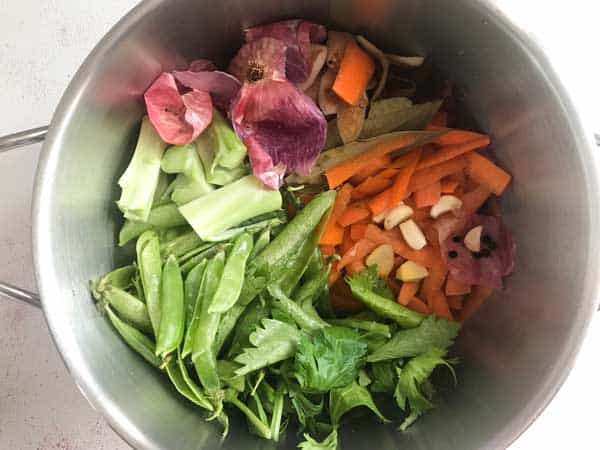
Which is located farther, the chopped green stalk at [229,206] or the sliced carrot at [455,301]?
the sliced carrot at [455,301]

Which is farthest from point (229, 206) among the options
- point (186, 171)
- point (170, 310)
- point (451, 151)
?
point (451, 151)

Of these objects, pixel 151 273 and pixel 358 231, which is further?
pixel 358 231

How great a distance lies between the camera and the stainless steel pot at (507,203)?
0.88 m

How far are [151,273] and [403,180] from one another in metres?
0.47

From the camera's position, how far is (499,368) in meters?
1.02

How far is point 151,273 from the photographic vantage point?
3.29ft

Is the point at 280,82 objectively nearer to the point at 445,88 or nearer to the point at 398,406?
the point at 445,88

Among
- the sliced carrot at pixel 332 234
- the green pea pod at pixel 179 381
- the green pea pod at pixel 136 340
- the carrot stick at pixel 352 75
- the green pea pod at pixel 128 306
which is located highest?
the carrot stick at pixel 352 75

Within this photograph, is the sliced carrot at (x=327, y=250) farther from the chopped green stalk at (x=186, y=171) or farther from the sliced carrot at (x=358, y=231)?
the chopped green stalk at (x=186, y=171)

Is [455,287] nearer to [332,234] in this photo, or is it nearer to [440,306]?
[440,306]

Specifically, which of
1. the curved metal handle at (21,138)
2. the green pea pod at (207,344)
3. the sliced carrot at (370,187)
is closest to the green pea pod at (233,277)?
the green pea pod at (207,344)

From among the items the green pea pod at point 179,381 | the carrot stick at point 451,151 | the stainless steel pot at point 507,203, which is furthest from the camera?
the carrot stick at point 451,151

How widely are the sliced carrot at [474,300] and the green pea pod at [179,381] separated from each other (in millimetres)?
515

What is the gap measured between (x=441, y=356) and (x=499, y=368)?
0.31 ft
